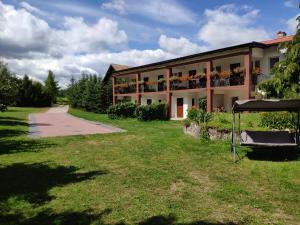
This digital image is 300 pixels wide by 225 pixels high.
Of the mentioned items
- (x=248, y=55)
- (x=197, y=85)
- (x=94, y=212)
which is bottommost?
(x=94, y=212)

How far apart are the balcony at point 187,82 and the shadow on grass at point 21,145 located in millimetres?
16281

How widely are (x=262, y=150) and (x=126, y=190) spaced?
5892 mm

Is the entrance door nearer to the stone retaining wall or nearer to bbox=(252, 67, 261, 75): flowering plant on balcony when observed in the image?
bbox=(252, 67, 261, 75): flowering plant on balcony

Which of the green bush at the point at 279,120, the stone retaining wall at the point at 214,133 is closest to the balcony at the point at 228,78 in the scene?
the stone retaining wall at the point at 214,133

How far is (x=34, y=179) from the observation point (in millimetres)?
7363

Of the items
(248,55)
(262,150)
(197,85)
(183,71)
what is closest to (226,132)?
(262,150)

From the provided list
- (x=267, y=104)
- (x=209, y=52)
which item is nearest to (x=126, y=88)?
(x=209, y=52)

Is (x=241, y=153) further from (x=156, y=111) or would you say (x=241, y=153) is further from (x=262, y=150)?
(x=156, y=111)

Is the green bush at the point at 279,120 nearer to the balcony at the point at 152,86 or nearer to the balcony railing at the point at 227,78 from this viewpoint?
the balcony railing at the point at 227,78

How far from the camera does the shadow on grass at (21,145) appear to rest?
37.2 feet

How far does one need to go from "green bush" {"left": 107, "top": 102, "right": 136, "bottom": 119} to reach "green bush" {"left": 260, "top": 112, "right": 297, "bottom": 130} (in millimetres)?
19007

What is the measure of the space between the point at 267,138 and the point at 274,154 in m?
0.56

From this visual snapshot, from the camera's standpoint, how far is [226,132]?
12344 millimetres

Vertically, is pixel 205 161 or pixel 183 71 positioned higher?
pixel 183 71
